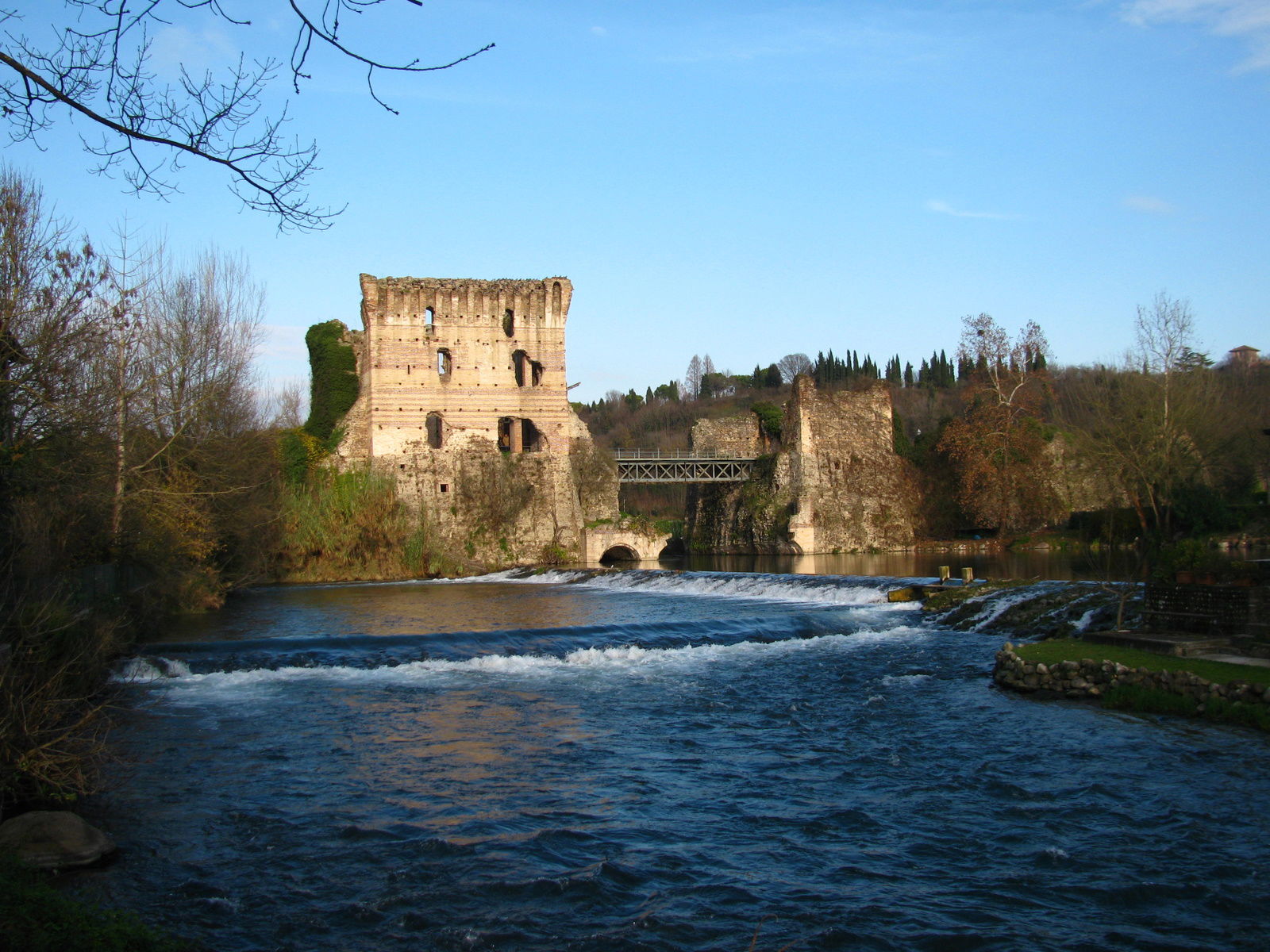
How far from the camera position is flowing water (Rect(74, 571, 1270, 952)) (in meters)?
5.39

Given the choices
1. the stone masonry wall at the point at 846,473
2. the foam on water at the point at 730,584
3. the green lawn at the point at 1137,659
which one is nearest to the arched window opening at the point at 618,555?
the foam on water at the point at 730,584

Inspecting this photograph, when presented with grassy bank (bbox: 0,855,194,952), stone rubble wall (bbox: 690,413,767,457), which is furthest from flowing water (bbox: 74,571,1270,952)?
stone rubble wall (bbox: 690,413,767,457)

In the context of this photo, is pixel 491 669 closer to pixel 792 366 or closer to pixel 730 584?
pixel 730 584

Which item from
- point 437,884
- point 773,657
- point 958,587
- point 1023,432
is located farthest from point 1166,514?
point 437,884

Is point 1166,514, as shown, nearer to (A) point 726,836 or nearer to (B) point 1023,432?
(B) point 1023,432

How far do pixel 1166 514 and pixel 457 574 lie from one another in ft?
71.1

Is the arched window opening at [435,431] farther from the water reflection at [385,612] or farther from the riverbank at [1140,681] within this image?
the riverbank at [1140,681]

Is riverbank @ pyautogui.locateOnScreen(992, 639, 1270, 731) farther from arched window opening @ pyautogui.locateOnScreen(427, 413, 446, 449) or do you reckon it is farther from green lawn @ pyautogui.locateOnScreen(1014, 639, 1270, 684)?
arched window opening @ pyautogui.locateOnScreen(427, 413, 446, 449)

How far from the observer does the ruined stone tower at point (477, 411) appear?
34594 millimetres

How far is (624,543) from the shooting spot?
119 feet

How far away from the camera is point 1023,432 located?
39375 mm

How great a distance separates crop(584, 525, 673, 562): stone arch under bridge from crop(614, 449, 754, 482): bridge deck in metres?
3.94

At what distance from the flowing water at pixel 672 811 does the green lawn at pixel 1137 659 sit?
2.27 feet

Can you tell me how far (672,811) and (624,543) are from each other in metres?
29.0
